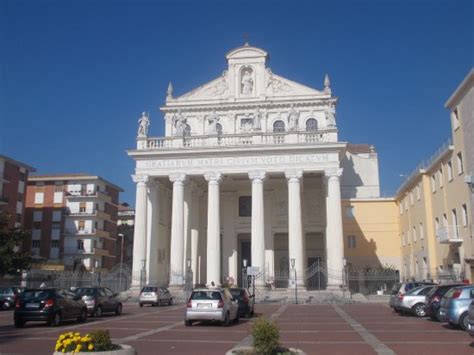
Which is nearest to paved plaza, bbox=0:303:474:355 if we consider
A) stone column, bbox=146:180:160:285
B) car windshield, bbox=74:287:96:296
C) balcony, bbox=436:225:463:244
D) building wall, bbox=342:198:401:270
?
car windshield, bbox=74:287:96:296

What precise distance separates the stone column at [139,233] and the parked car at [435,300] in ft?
77.0

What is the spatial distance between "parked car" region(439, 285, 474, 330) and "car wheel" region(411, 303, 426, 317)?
5247mm

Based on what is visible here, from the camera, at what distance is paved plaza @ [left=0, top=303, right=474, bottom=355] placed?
12.4 meters

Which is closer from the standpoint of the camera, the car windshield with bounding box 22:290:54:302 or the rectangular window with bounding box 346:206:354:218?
the car windshield with bounding box 22:290:54:302

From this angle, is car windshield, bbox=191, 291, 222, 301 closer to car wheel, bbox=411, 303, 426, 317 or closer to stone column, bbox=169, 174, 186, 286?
car wheel, bbox=411, 303, 426, 317

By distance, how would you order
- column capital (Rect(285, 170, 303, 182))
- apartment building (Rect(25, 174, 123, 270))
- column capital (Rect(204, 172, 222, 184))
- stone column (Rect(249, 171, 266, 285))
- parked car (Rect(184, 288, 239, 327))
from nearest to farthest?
parked car (Rect(184, 288, 239, 327)) → stone column (Rect(249, 171, 266, 285)) → column capital (Rect(285, 170, 303, 182)) → column capital (Rect(204, 172, 222, 184)) → apartment building (Rect(25, 174, 123, 270))

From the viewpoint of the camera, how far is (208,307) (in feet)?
60.8

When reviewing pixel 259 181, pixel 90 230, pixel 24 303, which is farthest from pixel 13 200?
pixel 24 303

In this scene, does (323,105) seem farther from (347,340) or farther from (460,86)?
(347,340)

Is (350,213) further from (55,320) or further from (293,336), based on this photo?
(293,336)

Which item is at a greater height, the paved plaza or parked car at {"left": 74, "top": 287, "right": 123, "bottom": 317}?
parked car at {"left": 74, "top": 287, "right": 123, "bottom": 317}

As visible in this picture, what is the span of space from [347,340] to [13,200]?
51198 mm

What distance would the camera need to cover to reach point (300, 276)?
125ft

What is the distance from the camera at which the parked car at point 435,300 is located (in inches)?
787
